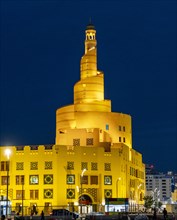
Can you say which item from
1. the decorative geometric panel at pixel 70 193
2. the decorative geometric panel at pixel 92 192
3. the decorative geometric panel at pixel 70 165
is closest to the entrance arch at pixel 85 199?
the decorative geometric panel at pixel 92 192

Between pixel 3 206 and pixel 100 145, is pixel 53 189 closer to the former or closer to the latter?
pixel 100 145

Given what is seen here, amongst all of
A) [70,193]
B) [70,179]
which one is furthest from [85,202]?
[70,179]

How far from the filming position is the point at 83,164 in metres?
98.1

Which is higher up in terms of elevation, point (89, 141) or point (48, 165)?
point (89, 141)

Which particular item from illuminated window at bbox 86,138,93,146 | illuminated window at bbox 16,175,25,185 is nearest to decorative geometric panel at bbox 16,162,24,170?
illuminated window at bbox 16,175,25,185

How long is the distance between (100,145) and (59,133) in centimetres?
1042

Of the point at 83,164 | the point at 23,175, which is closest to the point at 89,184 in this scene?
the point at 83,164

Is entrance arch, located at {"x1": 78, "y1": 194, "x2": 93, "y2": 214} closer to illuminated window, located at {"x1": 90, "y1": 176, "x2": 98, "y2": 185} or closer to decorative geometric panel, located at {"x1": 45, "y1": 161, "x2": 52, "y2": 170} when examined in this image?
illuminated window, located at {"x1": 90, "y1": 176, "x2": 98, "y2": 185}

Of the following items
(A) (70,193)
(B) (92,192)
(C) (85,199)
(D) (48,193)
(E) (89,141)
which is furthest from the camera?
(E) (89,141)

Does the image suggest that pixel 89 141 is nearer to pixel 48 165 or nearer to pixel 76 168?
pixel 76 168

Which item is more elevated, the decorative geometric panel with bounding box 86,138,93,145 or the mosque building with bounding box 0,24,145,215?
the decorative geometric panel with bounding box 86,138,93,145

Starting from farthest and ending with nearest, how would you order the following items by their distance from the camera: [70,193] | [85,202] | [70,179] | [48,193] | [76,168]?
[76,168]
[70,179]
[70,193]
[48,193]
[85,202]

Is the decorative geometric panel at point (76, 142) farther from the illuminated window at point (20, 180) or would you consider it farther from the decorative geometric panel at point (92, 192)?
the illuminated window at point (20, 180)

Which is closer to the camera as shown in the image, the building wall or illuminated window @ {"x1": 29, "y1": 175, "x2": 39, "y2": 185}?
the building wall
